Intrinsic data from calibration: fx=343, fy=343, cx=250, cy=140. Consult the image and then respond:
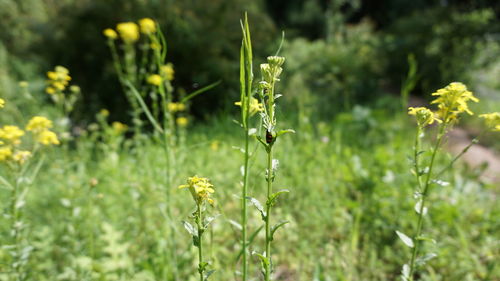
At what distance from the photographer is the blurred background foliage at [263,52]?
16.6 feet

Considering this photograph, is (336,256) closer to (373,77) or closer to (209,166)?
(209,166)

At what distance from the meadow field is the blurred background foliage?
0.11 ft

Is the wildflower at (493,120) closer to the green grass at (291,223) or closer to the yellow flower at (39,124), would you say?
the green grass at (291,223)

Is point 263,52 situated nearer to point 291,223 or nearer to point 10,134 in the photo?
point 291,223

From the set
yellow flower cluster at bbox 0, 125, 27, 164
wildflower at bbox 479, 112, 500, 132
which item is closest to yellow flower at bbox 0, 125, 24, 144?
yellow flower cluster at bbox 0, 125, 27, 164

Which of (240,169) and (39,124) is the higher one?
(39,124)

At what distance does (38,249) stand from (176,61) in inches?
149

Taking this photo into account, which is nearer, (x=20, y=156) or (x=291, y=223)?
(x=20, y=156)

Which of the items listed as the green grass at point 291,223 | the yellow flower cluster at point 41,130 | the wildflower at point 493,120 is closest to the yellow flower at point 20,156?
the yellow flower cluster at point 41,130

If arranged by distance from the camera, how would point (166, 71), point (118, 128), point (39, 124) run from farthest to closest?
point (118, 128) → point (166, 71) → point (39, 124)

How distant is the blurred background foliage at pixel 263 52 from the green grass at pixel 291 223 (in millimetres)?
2005

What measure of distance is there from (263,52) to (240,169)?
4.96m

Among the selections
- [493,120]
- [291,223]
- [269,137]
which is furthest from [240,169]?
[291,223]

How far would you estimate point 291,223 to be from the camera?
2.00 meters
